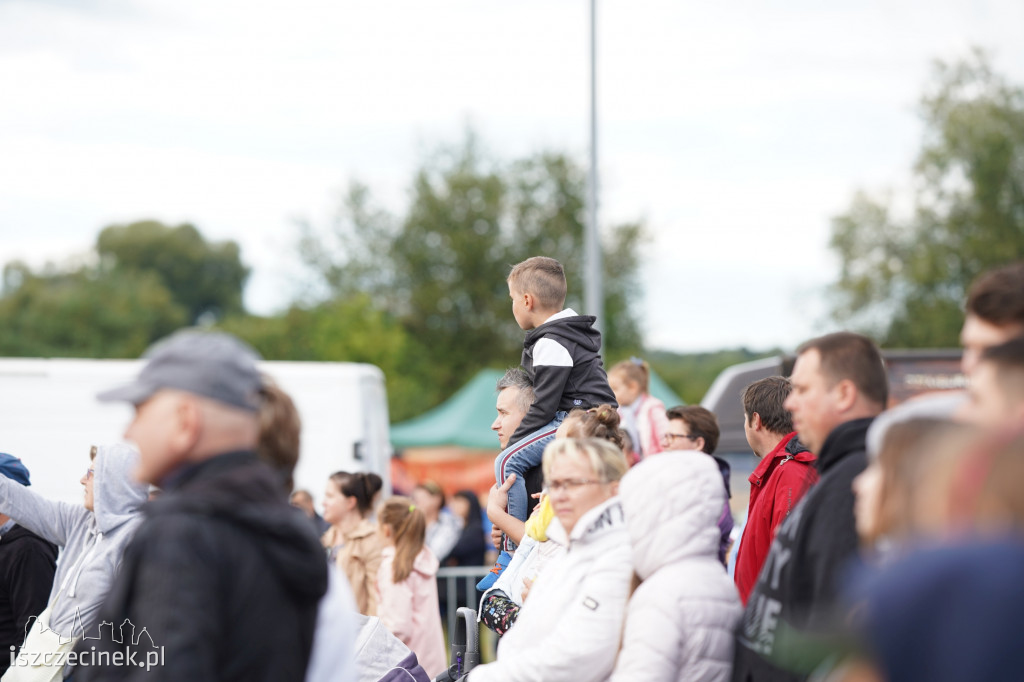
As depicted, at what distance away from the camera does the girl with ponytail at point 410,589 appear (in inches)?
281

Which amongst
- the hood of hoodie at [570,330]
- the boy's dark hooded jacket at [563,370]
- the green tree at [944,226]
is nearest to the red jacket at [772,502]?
the boy's dark hooded jacket at [563,370]

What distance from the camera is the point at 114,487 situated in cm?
450

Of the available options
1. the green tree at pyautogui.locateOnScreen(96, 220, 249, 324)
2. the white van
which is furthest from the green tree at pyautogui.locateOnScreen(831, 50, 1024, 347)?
the green tree at pyautogui.locateOnScreen(96, 220, 249, 324)

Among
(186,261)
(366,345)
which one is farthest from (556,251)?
(186,261)

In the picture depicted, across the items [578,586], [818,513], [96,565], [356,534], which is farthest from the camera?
[356,534]

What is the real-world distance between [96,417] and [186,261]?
56190mm

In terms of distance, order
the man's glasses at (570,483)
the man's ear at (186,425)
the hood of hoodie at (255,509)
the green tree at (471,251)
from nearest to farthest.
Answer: the hood of hoodie at (255,509) → the man's ear at (186,425) → the man's glasses at (570,483) → the green tree at (471,251)

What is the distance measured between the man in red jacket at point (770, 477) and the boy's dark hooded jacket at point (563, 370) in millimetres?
785

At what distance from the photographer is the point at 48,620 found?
182 inches

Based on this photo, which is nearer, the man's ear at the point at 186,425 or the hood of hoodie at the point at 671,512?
the man's ear at the point at 186,425

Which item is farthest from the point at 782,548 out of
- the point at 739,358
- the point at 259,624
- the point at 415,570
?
the point at 739,358

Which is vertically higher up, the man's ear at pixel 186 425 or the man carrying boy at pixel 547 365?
the man's ear at pixel 186 425

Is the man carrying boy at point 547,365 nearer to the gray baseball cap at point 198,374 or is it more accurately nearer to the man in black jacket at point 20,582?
the gray baseball cap at point 198,374

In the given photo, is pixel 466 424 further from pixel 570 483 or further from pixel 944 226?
pixel 944 226
